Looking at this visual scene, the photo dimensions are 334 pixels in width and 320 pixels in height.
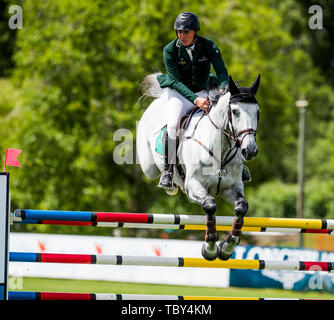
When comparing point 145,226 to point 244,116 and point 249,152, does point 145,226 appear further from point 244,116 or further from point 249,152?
point 244,116

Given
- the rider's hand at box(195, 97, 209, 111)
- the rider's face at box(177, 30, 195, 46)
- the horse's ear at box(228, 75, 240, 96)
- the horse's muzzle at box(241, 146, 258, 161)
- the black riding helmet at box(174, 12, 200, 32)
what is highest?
the black riding helmet at box(174, 12, 200, 32)

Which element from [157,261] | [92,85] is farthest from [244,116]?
[92,85]

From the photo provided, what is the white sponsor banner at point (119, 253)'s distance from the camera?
14.1 m

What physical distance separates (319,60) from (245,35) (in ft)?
65.9

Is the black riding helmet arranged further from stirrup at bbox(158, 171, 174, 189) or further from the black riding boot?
stirrup at bbox(158, 171, 174, 189)

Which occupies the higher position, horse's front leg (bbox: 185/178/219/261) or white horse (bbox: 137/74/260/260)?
white horse (bbox: 137/74/260/260)

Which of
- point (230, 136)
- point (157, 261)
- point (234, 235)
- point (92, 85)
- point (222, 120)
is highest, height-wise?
point (92, 85)

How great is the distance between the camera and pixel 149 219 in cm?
571

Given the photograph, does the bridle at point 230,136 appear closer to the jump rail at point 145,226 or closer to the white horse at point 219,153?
the white horse at point 219,153

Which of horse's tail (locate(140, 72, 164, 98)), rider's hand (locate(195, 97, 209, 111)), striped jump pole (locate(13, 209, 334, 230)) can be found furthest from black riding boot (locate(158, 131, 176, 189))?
horse's tail (locate(140, 72, 164, 98))

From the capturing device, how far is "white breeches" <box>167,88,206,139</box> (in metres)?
6.55

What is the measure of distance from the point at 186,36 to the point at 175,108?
715mm

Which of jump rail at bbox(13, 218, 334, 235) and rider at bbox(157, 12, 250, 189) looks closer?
jump rail at bbox(13, 218, 334, 235)

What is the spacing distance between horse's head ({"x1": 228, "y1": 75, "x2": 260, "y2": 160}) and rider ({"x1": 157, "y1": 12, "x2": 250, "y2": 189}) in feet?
1.77
